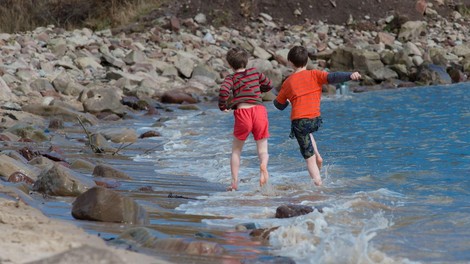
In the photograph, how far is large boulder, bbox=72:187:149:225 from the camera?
6.16 metres

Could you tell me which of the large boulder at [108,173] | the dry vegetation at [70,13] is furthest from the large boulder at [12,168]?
the dry vegetation at [70,13]

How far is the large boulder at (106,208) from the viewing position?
616cm

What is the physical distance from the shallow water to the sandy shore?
286 millimetres

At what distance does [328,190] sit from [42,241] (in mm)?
4110

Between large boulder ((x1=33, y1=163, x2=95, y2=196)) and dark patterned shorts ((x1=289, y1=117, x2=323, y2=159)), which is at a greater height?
dark patterned shorts ((x1=289, y1=117, x2=323, y2=159))

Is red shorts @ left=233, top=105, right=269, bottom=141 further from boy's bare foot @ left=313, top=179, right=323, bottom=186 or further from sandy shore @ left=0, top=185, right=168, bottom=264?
sandy shore @ left=0, top=185, right=168, bottom=264

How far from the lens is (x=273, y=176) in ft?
31.7

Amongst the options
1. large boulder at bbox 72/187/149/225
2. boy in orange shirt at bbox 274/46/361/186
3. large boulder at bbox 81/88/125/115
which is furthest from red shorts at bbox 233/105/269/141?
large boulder at bbox 81/88/125/115

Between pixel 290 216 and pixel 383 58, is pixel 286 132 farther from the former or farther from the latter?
pixel 383 58

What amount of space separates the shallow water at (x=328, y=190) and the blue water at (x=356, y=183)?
1 centimetres

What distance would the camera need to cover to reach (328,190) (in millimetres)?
8453

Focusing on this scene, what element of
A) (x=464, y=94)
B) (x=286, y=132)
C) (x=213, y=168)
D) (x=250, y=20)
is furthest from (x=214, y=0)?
(x=213, y=168)

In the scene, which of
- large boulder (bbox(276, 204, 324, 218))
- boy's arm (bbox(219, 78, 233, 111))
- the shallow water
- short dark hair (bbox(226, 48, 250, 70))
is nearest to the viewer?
the shallow water

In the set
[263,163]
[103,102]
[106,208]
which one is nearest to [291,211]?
[106,208]
